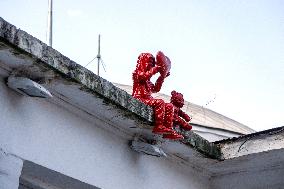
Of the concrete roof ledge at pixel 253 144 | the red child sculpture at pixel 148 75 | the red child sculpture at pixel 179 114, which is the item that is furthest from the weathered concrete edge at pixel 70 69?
the concrete roof ledge at pixel 253 144

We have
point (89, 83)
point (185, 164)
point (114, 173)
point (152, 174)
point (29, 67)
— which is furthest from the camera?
point (185, 164)

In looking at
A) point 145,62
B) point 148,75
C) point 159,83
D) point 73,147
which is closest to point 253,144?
point 159,83

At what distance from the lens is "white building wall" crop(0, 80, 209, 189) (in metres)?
5.28

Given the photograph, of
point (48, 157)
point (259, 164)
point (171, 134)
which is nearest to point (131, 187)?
point (171, 134)

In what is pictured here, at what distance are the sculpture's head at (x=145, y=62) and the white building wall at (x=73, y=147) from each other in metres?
1.00

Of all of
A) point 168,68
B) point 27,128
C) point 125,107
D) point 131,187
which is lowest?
point 131,187

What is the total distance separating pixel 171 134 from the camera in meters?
6.21

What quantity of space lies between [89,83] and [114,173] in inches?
57.2

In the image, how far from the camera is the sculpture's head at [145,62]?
669 cm

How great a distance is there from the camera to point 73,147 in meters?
5.91

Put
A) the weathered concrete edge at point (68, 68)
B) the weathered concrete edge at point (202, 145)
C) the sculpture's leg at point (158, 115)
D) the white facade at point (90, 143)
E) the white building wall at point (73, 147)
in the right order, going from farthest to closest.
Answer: the weathered concrete edge at point (202, 145) < the sculpture's leg at point (158, 115) < the white building wall at point (73, 147) < the white facade at point (90, 143) < the weathered concrete edge at point (68, 68)

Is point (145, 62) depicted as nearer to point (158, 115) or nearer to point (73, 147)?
point (158, 115)

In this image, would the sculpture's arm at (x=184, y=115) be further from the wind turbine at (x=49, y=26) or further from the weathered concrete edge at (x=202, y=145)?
the wind turbine at (x=49, y=26)

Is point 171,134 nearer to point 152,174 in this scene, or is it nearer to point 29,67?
point 152,174
